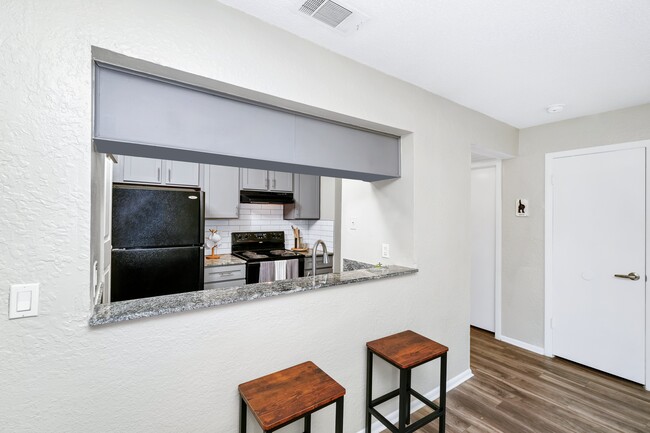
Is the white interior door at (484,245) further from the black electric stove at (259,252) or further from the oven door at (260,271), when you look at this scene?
the oven door at (260,271)

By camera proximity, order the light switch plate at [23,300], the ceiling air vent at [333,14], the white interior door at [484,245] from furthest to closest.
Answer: the white interior door at [484,245] → the ceiling air vent at [333,14] → the light switch plate at [23,300]

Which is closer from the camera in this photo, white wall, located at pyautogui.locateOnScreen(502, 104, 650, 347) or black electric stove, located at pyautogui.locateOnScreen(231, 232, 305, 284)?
white wall, located at pyautogui.locateOnScreen(502, 104, 650, 347)

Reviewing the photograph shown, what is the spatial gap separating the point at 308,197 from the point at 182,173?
5.47ft

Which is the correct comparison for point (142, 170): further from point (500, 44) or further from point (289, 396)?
point (500, 44)

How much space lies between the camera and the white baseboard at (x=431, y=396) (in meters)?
2.05

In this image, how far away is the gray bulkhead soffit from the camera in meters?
1.30

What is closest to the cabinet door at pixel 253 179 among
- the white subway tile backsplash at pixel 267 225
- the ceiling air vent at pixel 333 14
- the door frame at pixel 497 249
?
the white subway tile backsplash at pixel 267 225

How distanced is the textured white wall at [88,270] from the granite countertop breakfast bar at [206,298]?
0.05m

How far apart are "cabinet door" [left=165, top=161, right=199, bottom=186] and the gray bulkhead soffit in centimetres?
196

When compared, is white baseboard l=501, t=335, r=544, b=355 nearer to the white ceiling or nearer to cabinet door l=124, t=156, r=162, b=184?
the white ceiling

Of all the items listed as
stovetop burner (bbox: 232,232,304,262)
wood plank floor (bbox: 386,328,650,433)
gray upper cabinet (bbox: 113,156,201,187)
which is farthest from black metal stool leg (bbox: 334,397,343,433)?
gray upper cabinet (bbox: 113,156,201,187)

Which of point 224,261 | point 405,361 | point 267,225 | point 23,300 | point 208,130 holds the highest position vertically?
point 208,130

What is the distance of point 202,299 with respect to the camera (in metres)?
1.39

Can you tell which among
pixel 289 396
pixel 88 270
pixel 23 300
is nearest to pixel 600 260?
pixel 289 396
